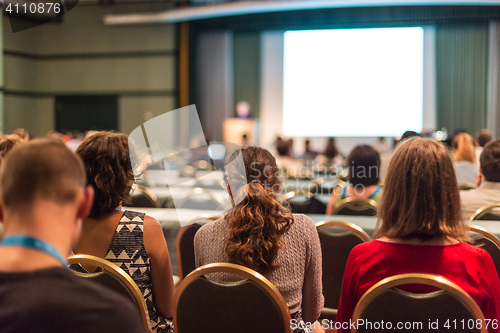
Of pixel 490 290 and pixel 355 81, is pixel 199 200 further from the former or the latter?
pixel 355 81

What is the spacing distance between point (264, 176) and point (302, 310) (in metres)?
0.55

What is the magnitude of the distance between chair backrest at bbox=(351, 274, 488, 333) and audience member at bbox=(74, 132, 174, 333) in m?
0.81

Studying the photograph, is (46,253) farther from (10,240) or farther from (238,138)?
(238,138)

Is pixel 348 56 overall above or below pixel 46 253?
above

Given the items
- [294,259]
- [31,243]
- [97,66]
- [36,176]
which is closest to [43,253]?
[31,243]

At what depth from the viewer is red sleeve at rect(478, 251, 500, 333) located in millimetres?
1386

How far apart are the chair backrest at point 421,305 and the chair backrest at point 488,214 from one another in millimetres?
1776

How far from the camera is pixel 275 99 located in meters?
13.2

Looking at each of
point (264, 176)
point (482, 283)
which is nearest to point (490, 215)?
point (482, 283)

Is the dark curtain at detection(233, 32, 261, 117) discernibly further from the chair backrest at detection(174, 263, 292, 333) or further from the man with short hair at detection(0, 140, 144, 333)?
the man with short hair at detection(0, 140, 144, 333)

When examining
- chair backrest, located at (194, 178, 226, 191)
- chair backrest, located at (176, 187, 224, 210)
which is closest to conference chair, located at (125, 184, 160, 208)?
chair backrest, located at (176, 187, 224, 210)

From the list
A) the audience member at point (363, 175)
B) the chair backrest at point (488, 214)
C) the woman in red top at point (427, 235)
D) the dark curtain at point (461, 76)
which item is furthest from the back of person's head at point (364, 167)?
the dark curtain at point (461, 76)

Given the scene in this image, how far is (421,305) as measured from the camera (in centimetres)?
121

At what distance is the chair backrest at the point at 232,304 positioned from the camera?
134cm
